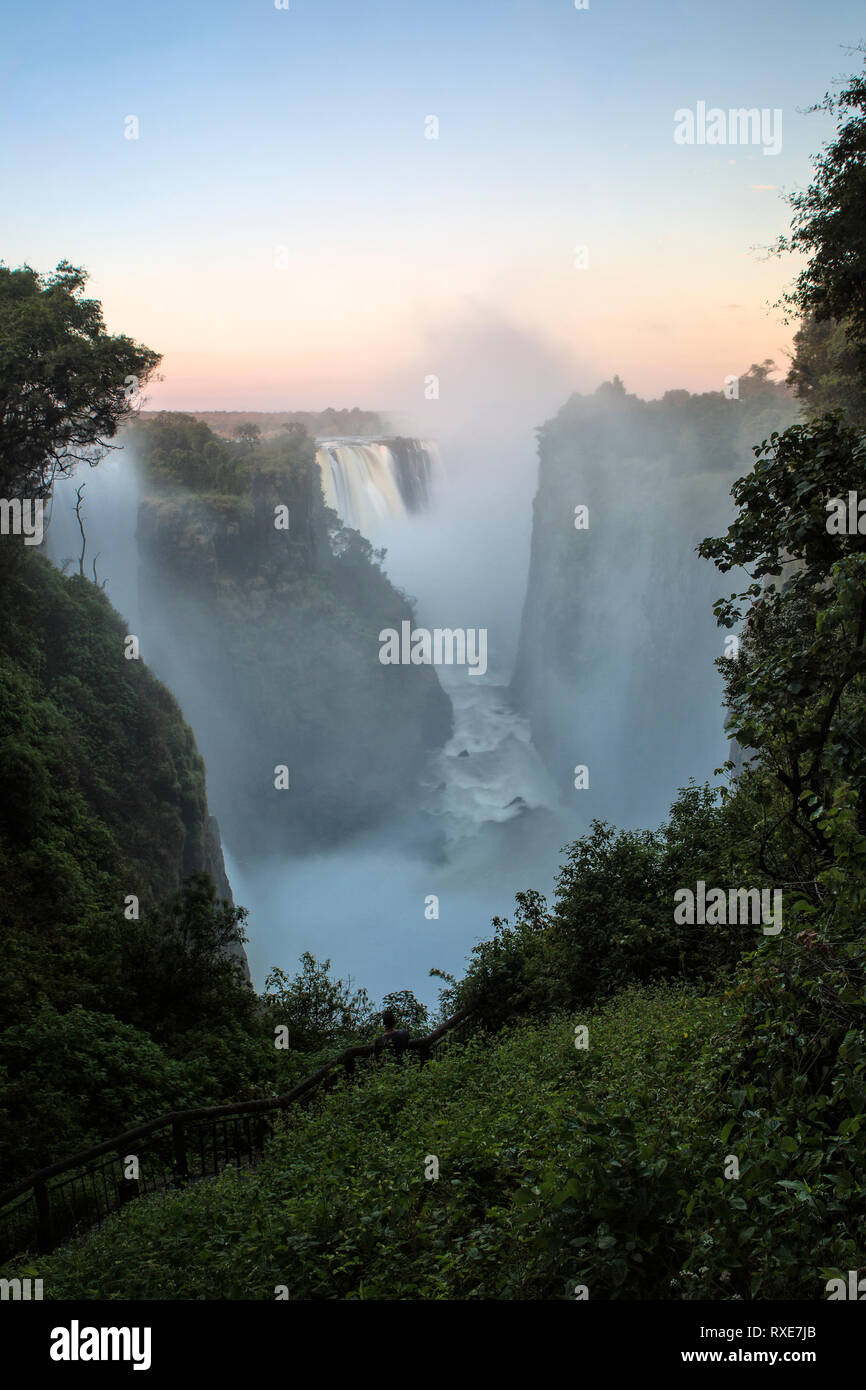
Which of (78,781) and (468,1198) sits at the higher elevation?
(78,781)

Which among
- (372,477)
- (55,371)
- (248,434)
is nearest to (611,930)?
(55,371)

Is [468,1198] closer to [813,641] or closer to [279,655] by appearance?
[813,641]

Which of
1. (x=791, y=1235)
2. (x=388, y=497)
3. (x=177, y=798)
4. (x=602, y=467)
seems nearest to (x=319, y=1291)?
(x=791, y=1235)

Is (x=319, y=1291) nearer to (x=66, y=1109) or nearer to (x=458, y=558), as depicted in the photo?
(x=66, y=1109)

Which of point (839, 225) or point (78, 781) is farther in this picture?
point (78, 781)

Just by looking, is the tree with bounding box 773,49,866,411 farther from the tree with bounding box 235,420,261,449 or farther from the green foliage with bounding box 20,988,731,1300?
the tree with bounding box 235,420,261,449
